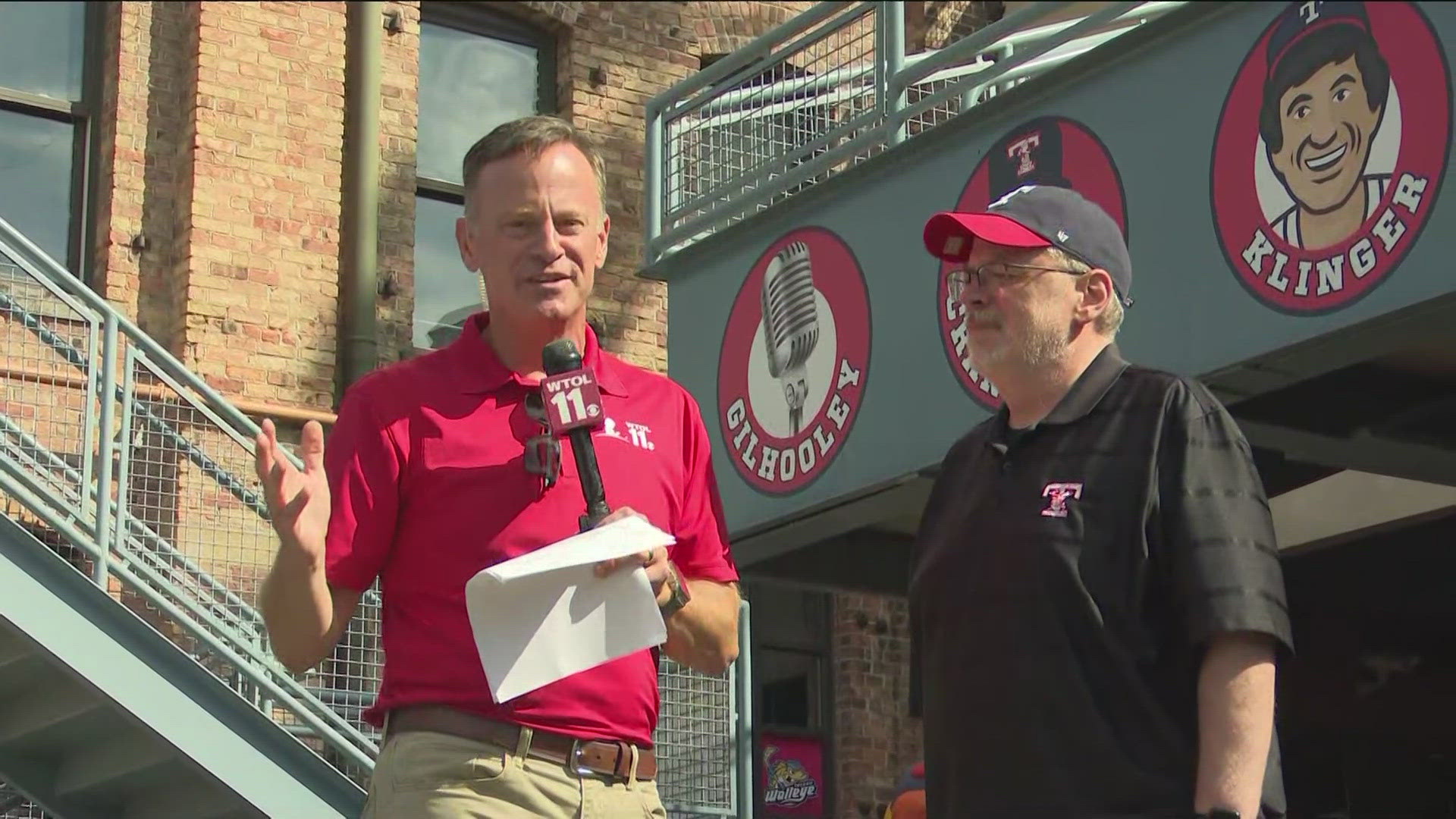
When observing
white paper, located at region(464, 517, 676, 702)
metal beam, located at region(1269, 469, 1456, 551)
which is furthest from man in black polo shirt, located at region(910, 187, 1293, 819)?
metal beam, located at region(1269, 469, 1456, 551)

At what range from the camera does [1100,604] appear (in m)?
3.61

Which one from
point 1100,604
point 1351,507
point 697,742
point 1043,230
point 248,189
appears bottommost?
point 697,742

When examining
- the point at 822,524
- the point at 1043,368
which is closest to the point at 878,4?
the point at 822,524

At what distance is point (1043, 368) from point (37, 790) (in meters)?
6.49

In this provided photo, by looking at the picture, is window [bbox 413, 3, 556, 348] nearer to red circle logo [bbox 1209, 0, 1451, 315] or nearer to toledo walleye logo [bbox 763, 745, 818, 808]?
toledo walleye logo [bbox 763, 745, 818, 808]

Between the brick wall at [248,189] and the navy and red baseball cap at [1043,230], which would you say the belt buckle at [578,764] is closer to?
the navy and red baseball cap at [1043,230]

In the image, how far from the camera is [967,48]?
880cm

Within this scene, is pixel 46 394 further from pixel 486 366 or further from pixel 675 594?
pixel 675 594

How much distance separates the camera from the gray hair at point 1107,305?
3.91m

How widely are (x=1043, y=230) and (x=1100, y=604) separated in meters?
0.76

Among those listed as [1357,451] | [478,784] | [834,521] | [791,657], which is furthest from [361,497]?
[791,657]

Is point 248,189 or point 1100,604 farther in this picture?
point 248,189

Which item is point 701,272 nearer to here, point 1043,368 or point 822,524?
point 822,524

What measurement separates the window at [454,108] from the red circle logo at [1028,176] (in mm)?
6048
